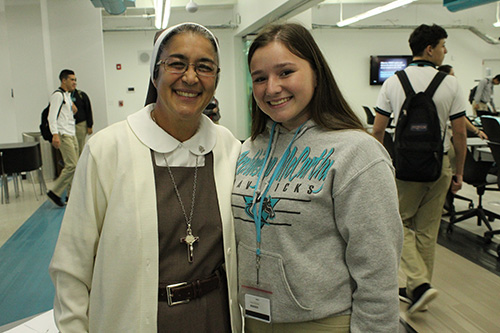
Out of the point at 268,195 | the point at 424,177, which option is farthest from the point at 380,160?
the point at 424,177

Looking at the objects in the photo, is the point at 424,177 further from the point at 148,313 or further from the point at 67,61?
the point at 67,61

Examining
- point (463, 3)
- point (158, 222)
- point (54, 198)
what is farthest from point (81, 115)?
point (158, 222)

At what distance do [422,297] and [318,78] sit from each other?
191 cm

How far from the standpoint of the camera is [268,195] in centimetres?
119

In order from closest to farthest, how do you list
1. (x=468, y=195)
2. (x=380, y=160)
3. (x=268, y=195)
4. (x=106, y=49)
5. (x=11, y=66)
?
(x=380, y=160) → (x=268, y=195) → (x=468, y=195) → (x=11, y=66) → (x=106, y=49)

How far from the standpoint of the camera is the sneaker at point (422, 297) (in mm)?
2465

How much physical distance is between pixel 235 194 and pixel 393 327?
609mm

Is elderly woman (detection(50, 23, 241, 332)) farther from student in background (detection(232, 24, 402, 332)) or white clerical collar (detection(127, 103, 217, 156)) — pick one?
student in background (detection(232, 24, 402, 332))

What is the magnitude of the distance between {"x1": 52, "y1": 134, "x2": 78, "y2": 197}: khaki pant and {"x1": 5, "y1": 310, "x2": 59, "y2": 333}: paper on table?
4.33 meters

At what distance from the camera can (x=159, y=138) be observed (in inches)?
49.4

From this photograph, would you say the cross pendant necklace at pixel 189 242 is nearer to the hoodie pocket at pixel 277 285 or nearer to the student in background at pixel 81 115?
the hoodie pocket at pixel 277 285

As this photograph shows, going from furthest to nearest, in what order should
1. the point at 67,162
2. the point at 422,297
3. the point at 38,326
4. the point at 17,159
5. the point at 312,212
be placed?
1. the point at 67,162
2. the point at 17,159
3. the point at 422,297
4. the point at 38,326
5. the point at 312,212

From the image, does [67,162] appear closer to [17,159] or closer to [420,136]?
[17,159]

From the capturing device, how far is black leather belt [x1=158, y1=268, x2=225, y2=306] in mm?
1178
